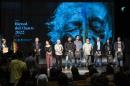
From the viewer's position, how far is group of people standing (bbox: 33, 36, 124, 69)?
18.1 m

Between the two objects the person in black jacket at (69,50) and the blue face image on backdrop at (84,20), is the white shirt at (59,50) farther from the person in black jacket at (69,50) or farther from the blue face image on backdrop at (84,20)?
the blue face image on backdrop at (84,20)

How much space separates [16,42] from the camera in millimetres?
18547

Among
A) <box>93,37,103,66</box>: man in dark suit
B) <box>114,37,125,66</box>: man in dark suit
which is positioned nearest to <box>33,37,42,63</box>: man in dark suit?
<box>93,37,103,66</box>: man in dark suit

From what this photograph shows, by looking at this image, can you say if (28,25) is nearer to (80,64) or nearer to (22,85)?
(80,64)

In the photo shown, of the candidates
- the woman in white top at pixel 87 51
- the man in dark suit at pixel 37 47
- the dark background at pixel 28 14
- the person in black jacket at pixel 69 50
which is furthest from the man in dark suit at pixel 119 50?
the man in dark suit at pixel 37 47

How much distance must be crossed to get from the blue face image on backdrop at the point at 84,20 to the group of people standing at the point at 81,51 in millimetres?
325

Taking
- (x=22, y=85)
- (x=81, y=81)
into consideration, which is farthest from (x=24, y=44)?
(x=22, y=85)

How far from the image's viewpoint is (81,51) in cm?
1856

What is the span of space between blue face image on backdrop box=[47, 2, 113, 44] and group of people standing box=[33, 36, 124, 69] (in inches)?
12.8

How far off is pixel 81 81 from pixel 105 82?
4186 millimetres

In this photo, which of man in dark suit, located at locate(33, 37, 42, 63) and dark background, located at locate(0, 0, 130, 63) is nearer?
man in dark suit, located at locate(33, 37, 42, 63)

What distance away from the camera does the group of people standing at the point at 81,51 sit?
18.1 m

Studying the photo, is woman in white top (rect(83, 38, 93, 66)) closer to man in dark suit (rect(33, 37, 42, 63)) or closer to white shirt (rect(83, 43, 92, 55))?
white shirt (rect(83, 43, 92, 55))

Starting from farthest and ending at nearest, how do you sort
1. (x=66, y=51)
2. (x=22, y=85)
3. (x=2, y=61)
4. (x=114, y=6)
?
(x=114, y=6), (x=66, y=51), (x=2, y=61), (x=22, y=85)
